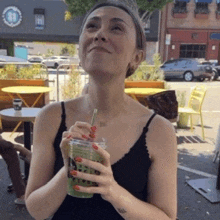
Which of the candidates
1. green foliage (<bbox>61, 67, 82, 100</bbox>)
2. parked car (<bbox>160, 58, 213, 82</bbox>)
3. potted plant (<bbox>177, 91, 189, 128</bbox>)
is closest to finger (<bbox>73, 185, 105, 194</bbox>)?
potted plant (<bbox>177, 91, 189, 128</bbox>)

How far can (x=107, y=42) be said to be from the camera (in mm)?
1172

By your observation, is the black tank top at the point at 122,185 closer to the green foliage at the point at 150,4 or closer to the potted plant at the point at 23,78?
the potted plant at the point at 23,78

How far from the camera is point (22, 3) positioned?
27.6m

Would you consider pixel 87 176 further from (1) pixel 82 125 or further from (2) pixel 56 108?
(2) pixel 56 108

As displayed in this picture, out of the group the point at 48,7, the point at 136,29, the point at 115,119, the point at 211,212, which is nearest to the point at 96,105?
the point at 115,119

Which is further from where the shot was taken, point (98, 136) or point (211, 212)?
point (211, 212)

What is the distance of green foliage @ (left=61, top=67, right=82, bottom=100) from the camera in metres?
8.12

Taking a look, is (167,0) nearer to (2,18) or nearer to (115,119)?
(2,18)

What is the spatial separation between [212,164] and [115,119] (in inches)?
168

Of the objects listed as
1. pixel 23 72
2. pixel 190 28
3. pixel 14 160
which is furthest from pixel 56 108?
pixel 190 28

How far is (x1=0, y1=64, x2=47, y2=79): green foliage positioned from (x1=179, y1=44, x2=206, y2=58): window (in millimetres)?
20599

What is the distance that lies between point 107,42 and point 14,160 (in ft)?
8.87

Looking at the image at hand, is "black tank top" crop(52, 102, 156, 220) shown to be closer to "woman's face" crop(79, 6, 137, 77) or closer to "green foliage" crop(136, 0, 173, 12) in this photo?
"woman's face" crop(79, 6, 137, 77)

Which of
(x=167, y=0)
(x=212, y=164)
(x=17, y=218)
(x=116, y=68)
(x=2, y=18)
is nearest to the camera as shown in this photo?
(x=116, y=68)
